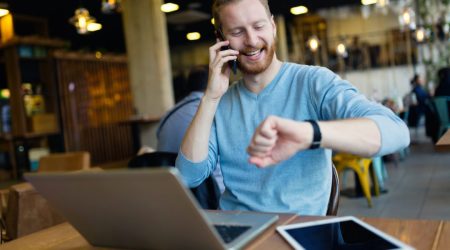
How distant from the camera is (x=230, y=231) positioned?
959 mm

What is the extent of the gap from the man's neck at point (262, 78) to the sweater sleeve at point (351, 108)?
15 cm

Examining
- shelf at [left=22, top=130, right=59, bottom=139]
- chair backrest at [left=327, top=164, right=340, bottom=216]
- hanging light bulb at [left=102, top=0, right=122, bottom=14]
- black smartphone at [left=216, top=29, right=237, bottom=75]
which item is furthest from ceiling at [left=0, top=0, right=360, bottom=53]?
chair backrest at [left=327, top=164, right=340, bottom=216]

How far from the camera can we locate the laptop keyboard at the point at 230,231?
914mm

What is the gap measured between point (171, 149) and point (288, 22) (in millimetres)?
12934

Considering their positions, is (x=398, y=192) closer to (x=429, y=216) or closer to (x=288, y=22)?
(x=429, y=216)

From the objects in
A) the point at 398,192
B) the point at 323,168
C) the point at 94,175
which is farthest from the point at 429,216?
the point at 94,175

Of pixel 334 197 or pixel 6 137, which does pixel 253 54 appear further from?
pixel 6 137

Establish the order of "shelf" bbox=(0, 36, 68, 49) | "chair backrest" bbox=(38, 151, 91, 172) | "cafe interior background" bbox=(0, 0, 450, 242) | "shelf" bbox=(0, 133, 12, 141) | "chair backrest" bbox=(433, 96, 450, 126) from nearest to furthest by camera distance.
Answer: "chair backrest" bbox=(38, 151, 91, 172) → "cafe interior background" bbox=(0, 0, 450, 242) → "chair backrest" bbox=(433, 96, 450, 126) → "shelf" bbox=(0, 36, 68, 49) → "shelf" bbox=(0, 133, 12, 141)

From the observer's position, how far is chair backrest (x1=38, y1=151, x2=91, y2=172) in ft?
11.8

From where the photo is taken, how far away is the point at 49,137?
1006 centimetres

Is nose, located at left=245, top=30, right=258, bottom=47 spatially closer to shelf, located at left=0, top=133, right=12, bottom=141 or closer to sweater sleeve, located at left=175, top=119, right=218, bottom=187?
sweater sleeve, located at left=175, top=119, right=218, bottom=187

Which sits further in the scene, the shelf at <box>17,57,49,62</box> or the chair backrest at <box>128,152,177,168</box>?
the shelf at <box>17,57,49,62</box>

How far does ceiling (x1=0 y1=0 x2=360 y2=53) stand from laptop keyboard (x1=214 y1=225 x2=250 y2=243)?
5.55m

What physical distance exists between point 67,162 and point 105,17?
842 centimetres
